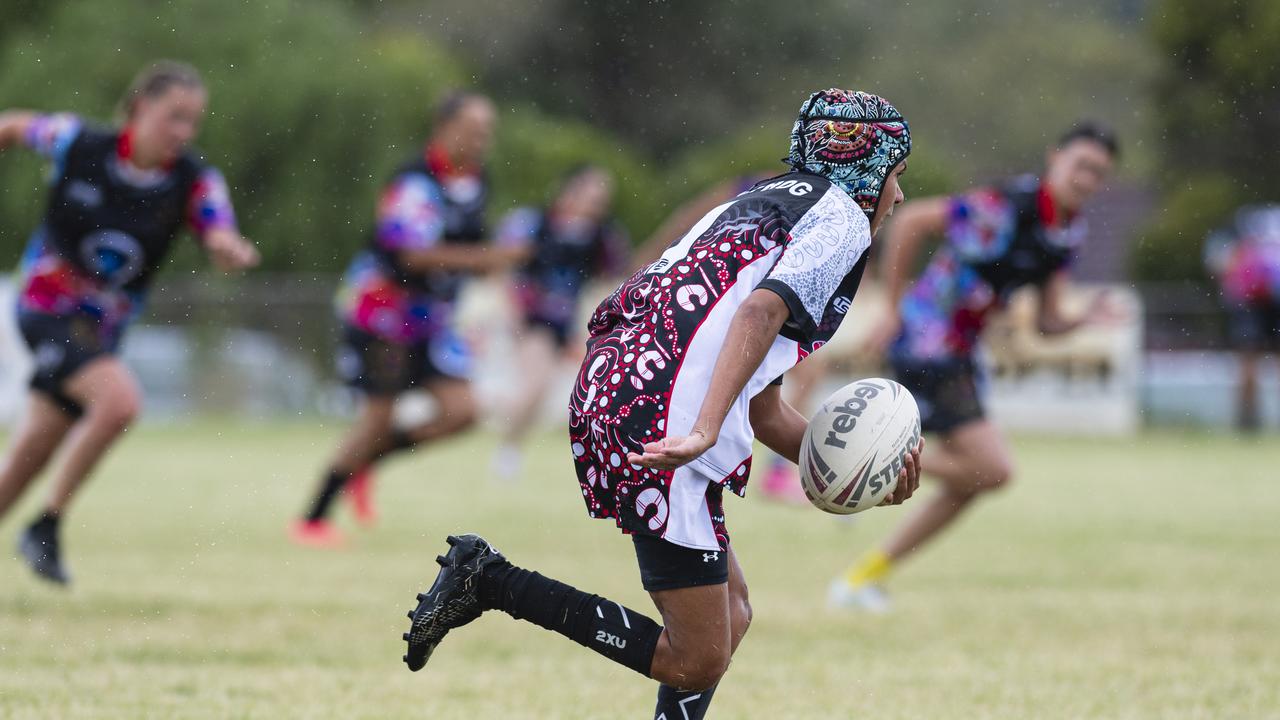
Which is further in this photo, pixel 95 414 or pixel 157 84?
pixel 157 84

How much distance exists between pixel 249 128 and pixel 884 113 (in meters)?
26.8

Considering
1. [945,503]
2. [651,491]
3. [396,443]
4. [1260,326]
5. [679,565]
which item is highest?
[1260,326]

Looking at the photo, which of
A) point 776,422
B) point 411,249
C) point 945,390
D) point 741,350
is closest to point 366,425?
point 411,249

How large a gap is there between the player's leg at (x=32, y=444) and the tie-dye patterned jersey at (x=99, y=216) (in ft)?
1.31

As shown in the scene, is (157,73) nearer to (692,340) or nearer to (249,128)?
(692,340)

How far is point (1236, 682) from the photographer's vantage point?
18.0 feet

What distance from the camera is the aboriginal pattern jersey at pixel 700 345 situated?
3889mm

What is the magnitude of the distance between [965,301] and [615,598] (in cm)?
211

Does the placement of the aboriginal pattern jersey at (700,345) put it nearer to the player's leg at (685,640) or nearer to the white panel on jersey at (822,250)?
the white panel on jersey at (822,250)

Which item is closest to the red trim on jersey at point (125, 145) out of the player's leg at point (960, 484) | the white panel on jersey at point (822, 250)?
the player's leg at point (960, 484)

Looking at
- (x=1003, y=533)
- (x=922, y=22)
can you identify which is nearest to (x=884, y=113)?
(x=1003, y=533)

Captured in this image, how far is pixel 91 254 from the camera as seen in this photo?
7.19 m

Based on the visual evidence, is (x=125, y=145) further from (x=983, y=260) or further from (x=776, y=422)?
(x=776, y=422)

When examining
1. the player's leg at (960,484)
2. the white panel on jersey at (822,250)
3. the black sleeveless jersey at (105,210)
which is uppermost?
the black sleeveless jersey at (105,210)
